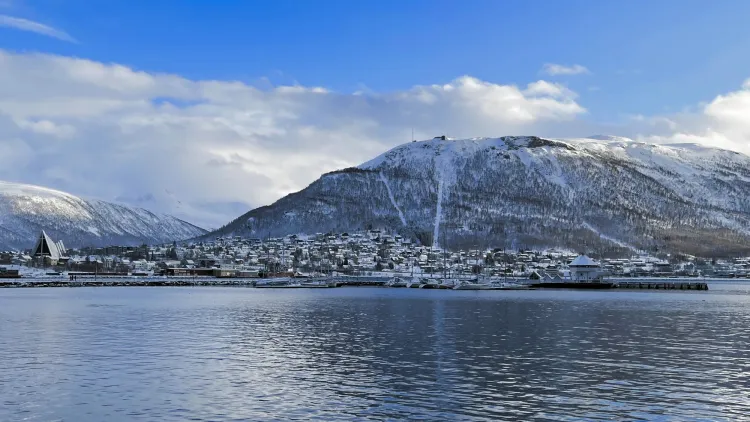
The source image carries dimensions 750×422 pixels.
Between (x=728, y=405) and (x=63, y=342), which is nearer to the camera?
(x=728, y=405)

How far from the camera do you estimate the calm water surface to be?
33500 millimetres

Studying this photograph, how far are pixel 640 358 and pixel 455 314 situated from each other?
44.3m

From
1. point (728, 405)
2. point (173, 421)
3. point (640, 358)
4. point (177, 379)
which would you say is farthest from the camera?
point (640, 358)

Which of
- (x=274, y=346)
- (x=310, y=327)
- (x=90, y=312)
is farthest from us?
(x=90, y=312)

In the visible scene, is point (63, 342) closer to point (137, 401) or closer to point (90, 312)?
point (137, 401)

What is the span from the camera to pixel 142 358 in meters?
48.8

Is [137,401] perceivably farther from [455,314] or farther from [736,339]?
[455,314]

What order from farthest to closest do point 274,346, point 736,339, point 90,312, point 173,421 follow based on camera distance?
point 90,312, point 736,339, point 274,346, point 173,421

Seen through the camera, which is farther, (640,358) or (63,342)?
(63,342)

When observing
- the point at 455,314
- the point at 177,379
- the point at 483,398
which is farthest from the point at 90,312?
the point at 483,398

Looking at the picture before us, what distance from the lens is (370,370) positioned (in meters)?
44.6

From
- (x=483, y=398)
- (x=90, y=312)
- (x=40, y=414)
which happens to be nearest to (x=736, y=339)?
(x=483, y=398)

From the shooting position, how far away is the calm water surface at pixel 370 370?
33500 millimetres

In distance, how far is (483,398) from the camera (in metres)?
35.8
